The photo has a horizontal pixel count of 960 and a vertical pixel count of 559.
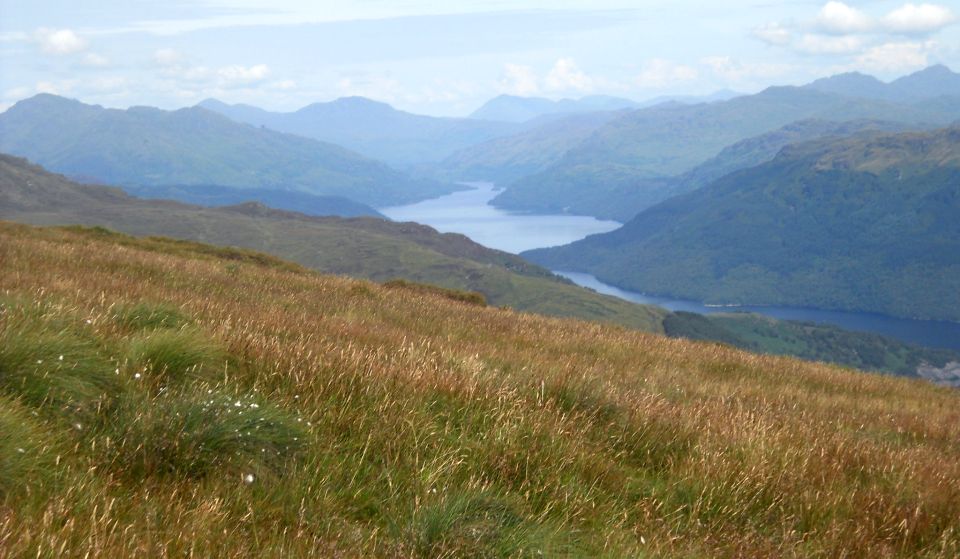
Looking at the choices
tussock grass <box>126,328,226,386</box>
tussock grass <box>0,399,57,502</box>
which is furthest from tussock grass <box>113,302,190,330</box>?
tussock grass <box>0,399,57,502</box>

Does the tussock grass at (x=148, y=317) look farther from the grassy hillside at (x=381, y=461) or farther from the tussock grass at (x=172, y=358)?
the tussock grass at (x=172, y=358)

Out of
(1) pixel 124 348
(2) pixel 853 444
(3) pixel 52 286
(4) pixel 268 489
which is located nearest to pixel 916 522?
(2) pixel 853 444

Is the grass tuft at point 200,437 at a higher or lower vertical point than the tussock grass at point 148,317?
lower

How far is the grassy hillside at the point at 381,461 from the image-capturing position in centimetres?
363

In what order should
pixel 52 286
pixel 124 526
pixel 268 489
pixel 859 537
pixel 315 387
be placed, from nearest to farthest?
pixel 124 526
pixel 268 489
pixel 859 537
pixel 315 387
pixel 52 286

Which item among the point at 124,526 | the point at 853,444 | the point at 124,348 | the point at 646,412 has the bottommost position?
the point at 853,444

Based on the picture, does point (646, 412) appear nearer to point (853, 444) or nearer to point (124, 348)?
point (853, 444)

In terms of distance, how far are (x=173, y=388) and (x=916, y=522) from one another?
17.1 feet

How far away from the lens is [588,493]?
4.82 m

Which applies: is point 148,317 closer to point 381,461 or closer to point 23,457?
point 381,461

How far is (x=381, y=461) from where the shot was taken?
15.6 feet

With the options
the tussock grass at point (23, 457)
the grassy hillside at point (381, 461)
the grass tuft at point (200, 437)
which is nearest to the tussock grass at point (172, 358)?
the grassy hillside at point (381, 461)

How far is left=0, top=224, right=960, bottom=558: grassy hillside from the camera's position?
363 centimetres

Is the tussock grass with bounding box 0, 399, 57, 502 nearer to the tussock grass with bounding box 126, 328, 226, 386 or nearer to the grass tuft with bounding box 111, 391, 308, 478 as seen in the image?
the grass tuft with bounding box 111, 391, 308, 478
